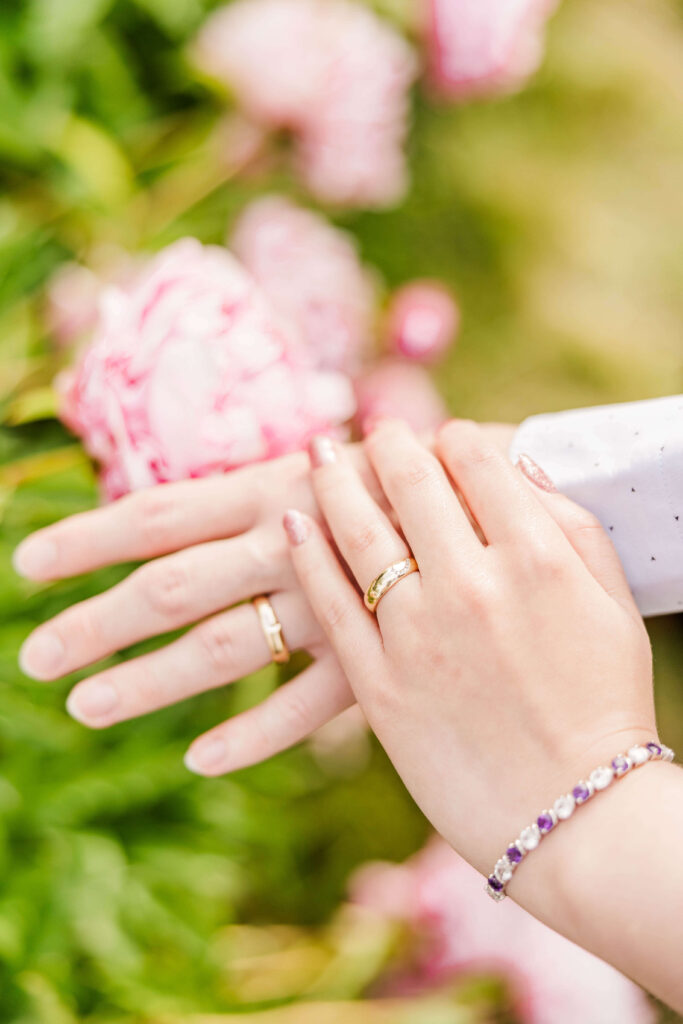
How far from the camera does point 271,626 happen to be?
1.77 ft

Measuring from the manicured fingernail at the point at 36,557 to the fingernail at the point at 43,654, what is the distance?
4 cm

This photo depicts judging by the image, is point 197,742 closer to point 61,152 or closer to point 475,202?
point 61,152

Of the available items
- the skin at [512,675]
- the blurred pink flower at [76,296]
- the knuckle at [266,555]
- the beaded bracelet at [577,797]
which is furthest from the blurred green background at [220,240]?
the beaded bracelet at [577,797]

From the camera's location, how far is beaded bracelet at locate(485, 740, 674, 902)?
37 centimetres

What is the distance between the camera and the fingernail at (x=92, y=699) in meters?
0.54

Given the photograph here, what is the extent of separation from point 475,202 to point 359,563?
0.80 m

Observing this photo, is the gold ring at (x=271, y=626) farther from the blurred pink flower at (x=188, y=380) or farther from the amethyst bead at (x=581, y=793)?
the amethyst bead at (x=581, y=793)

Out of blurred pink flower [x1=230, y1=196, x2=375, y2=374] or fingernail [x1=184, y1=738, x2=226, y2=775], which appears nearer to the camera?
fingernail [x1=184, y1=738, x2=226, y2=775]

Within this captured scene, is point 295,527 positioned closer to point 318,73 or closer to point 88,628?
point 88,628

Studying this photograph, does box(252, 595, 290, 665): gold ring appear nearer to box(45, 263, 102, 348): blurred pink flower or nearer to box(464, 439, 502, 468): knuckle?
box(464, 439, 502, 468): knuckle

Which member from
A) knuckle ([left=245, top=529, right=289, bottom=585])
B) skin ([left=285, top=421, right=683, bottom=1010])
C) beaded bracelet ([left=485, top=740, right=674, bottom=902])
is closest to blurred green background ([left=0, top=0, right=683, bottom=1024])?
knuckle ([left=245, top=529, right=289, bottom=585])

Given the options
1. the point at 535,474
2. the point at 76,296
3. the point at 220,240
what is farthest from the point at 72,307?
the point at 535,474

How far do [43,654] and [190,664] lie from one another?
Result: 96 millimetres

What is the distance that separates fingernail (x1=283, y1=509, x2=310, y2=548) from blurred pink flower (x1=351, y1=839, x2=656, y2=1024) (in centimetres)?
44
